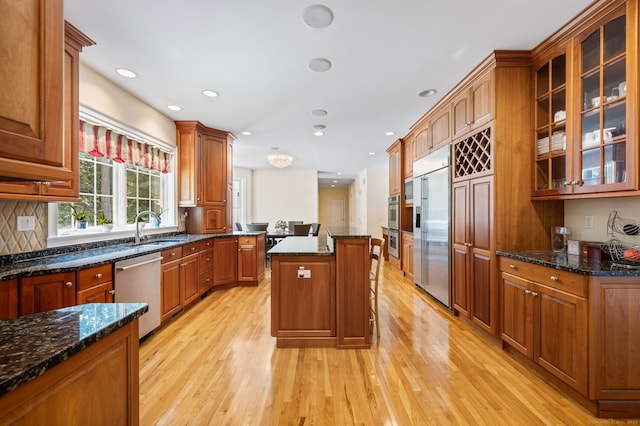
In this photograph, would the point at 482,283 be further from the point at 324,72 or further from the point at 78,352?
the point at 78,352

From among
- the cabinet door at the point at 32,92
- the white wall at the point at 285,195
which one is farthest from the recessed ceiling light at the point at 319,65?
the white wall at the point at 285,195

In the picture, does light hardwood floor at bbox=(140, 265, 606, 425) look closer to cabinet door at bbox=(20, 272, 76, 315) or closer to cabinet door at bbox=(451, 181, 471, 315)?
cabinet door at bbox=(451, 181, 471, 315)

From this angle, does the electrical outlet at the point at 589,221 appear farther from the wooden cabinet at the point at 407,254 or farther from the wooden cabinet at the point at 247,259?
the wooden cabinet at the point at 247,259

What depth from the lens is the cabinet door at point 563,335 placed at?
173 cm

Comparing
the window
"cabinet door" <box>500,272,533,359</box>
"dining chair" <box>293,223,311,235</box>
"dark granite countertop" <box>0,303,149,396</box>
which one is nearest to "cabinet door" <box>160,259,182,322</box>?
the window

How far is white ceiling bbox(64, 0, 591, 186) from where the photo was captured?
1940mm

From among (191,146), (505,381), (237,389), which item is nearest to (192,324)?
(237,389)

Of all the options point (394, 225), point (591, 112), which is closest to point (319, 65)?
point (591, 112)

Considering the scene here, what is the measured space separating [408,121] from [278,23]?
2773mm

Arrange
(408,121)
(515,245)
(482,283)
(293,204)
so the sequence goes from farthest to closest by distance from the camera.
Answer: (293,204)
(408,121)
(482,283)
(515,245)

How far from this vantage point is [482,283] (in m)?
2.72

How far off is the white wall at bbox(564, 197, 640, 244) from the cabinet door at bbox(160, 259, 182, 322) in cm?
405

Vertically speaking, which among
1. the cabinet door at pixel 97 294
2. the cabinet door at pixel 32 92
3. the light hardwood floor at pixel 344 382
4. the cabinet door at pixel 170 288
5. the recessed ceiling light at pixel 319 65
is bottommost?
the light hardwood floor at pixel 344 382

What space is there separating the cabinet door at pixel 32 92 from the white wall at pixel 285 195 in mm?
8396
